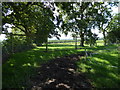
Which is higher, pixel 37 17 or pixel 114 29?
pixel 114 29

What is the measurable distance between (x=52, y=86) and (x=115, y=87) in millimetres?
2156

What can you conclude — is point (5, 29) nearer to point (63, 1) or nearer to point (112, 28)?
point (63, 1)

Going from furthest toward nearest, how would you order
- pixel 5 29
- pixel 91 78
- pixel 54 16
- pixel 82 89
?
pixel 5 29 → pixel 54 16 → pixel 91 78 → pixel 82 89

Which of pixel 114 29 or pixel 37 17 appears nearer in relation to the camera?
pixel 37 17

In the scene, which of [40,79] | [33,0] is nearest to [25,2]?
[33,0]

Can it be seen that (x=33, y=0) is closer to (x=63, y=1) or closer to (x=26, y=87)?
(x=63, y=1)

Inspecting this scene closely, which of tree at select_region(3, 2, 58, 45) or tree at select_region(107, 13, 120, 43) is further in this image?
tree at select_region(107, 13, 120, 43)

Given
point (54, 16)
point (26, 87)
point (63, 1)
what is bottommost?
point (26, 87)

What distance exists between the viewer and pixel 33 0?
5.84m

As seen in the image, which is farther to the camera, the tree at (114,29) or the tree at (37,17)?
the tree at (114,29)

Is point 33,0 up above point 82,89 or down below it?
above

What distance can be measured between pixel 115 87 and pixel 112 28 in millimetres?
22005

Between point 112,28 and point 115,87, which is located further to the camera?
point 112,28

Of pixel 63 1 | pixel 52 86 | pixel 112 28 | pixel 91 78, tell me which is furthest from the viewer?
pixel 112 28
